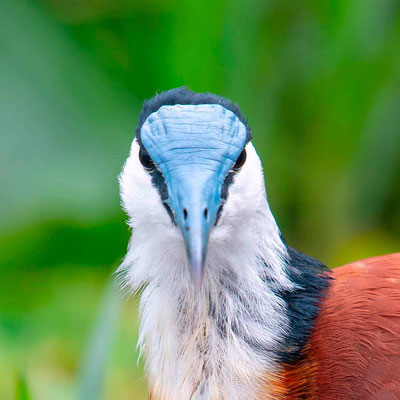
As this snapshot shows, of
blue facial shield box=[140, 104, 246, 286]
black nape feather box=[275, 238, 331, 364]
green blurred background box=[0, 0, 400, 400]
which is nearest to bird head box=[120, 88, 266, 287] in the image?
blue facial shield box=[140, 104, 246, 286]

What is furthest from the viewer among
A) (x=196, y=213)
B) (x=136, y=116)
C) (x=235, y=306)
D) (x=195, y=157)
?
(x=136, y=116)

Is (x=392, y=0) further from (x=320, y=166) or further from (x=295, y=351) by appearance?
(x=295, y=351)

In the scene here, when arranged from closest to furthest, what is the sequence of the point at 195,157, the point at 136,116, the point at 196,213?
the point at 196,213, the point at 195,157, the point at 136,116

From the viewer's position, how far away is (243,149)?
146 centimetres

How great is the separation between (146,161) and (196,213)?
0.78ft

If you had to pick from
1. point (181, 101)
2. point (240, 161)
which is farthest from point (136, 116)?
point (240, 161)

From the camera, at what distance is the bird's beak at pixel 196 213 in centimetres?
124

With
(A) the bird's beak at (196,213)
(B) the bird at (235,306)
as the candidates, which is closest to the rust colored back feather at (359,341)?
(B) the bird at (235,306)

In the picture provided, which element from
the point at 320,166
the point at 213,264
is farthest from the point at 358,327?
the point at 320,166

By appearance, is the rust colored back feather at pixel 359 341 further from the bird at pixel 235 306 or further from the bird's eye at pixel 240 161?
the bird's eye at pixel 240 161

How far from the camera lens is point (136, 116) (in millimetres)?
2924

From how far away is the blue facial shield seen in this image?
1264mm

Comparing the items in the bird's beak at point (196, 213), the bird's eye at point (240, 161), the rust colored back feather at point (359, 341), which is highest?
the bird's eye at point (240, 161)

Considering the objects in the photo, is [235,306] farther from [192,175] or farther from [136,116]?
[136,116]
